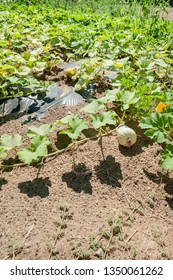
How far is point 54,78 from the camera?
379 centimetres

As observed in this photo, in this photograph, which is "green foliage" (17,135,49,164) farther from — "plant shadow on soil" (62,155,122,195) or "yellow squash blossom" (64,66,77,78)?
"yellow squash blossom" (64,66,77,78)

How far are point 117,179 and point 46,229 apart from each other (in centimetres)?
66

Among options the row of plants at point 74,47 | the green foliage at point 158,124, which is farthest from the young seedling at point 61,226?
the row of plants at point 74,47

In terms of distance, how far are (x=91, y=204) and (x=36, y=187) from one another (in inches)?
16.7

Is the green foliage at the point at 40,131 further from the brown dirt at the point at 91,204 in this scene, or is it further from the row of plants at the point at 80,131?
the brown dirt at the point at 91,204

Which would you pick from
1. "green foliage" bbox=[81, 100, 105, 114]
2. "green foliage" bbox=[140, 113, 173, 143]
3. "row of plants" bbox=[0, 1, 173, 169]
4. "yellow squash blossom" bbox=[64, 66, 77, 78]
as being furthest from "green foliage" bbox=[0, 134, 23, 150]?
"yellow squash blossom" bbox=[64, 66, 77, 78]

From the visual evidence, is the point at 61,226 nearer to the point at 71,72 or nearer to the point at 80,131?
the point at 80,131

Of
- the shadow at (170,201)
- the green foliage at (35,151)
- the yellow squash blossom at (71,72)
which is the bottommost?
the shadow at (170,201)

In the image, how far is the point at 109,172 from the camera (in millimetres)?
2453

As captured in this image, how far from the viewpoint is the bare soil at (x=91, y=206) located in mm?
1964

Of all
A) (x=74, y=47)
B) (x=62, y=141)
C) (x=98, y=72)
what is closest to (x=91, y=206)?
(x=62, y=141)
